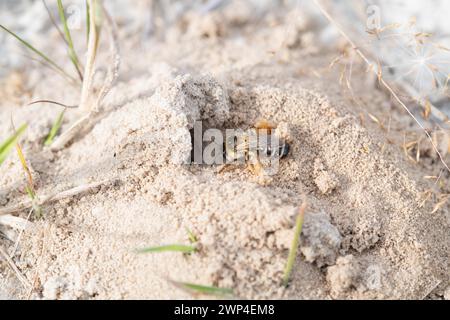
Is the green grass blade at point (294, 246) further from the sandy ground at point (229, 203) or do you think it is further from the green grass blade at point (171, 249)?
the green grass blade at point (171, 249)

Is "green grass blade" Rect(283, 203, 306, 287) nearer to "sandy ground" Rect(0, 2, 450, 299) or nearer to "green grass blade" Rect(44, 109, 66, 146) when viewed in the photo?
"sandy ground" Rect(0, 2, 450, 299)

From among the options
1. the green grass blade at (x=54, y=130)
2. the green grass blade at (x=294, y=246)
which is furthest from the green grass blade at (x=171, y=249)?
the green grass blade at (x=54, y=130)

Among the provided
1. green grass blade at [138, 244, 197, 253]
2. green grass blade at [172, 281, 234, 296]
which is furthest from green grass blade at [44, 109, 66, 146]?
green grass blade at [172, 281, 234, 296]

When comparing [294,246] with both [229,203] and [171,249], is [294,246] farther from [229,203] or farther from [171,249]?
[171,249]
